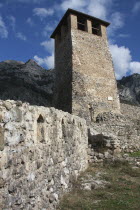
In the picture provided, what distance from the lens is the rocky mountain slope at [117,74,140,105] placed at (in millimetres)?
49169

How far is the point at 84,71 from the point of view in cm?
1562

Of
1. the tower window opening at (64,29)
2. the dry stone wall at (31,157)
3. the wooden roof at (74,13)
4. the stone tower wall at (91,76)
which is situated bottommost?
the dry stone wall at (31,157)

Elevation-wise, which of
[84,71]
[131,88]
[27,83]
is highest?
[131,88]

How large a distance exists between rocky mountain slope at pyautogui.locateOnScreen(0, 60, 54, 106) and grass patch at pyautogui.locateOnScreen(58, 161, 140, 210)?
23.8 m

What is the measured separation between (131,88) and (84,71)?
4117 centimetres

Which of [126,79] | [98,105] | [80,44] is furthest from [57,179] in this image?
[126,79]

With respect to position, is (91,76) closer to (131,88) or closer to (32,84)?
(32,84)

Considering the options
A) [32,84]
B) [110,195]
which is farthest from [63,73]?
[32,84]

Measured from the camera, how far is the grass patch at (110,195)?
4.02 meters

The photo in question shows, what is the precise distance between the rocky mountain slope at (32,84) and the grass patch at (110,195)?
2377 cm

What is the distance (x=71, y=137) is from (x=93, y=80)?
1077 centimetres

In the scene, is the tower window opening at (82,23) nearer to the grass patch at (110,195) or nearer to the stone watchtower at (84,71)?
the stone watchtower at (84,71)

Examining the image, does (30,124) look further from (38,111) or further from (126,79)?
(126,79)

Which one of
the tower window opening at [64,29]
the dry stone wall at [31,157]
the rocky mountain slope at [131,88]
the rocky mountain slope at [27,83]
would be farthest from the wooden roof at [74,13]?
the rocky mountain slope at [131,88]
